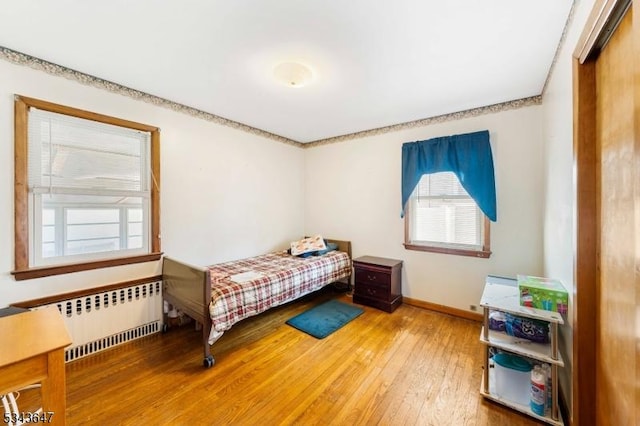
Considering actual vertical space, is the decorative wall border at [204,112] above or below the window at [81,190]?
above

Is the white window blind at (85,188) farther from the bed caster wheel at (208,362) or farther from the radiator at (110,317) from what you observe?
the bed caster wheel at (208,362)

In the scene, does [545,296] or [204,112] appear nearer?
[545,296]

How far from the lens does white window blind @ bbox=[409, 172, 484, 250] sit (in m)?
2.98

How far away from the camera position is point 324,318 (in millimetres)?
2967

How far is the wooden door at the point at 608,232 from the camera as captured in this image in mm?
916

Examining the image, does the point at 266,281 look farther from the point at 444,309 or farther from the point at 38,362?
the point at 444,309

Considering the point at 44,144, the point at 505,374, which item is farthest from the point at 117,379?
the point at 505,374

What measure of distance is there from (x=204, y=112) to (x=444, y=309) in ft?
12.3

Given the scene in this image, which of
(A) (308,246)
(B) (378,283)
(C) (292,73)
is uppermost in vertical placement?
(C) (292,73)

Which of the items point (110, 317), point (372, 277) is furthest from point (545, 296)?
point (110, 317)

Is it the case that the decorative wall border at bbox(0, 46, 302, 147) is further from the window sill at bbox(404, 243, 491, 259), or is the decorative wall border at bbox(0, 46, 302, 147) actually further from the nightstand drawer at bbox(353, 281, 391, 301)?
the window sill at bbox(404, 243, 491, 259)

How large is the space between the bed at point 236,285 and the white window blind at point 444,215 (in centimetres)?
125

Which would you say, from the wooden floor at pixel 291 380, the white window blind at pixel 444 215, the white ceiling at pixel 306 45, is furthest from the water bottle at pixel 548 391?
the white ceiling at pixel 306 45

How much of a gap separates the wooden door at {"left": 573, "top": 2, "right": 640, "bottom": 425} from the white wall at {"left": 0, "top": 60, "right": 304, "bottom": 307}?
10.6 ft
